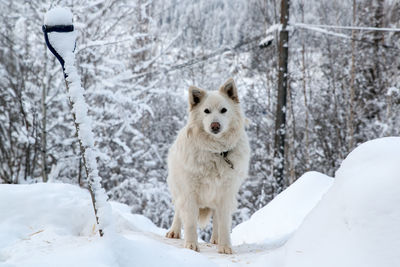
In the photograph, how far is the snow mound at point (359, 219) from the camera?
5.80 ft

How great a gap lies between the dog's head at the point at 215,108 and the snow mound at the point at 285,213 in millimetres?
1776

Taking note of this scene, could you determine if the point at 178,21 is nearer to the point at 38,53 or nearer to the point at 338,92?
the point at 338,92

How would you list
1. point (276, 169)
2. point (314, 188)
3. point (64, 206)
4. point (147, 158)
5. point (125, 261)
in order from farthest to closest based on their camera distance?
point (147, 158) → point (276, 169) → point (314, 188) → point (64, 206) → point (125, 261)

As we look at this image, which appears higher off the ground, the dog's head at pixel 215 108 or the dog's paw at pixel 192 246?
the dog's head at pixel 215 108

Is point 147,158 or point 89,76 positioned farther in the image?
point 147,158

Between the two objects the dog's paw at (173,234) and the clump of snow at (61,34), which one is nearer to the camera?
the clump of snow at (61,34)

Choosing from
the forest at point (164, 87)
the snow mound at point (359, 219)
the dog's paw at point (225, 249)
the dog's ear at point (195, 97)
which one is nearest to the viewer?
the snow mound at point (359, 219)

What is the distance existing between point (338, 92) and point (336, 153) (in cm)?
314

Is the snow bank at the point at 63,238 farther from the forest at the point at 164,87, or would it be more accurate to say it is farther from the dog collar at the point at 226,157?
the forest at the point at 164,87

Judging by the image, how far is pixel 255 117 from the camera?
1611cm

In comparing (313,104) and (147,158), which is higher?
(313,104)

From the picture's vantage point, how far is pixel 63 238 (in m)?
3.07

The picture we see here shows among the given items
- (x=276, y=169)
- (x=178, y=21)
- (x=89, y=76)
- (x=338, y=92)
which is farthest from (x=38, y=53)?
(x=338, y=92)

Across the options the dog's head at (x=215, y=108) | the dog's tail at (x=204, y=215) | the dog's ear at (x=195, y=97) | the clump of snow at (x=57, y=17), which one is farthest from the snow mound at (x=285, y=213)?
the clump of snow at (x=57, y=17)
